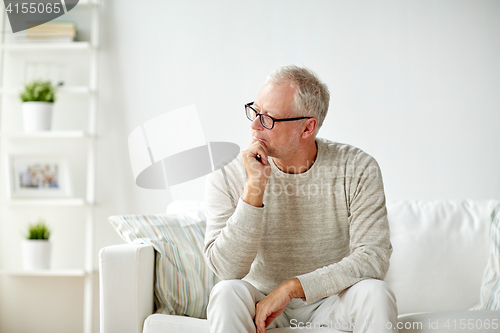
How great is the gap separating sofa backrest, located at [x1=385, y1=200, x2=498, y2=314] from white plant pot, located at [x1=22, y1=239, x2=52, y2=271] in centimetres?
171

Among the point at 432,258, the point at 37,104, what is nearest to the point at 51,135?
the point at 37,104

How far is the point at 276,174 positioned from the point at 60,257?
1594mm

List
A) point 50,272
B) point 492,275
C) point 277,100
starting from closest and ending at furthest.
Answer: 1. point 277,100
2. point 492,275
3. point 50,272

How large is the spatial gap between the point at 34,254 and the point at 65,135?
636mm

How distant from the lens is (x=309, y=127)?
1.57 metres

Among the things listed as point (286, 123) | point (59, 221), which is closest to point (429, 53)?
point (286, 123)

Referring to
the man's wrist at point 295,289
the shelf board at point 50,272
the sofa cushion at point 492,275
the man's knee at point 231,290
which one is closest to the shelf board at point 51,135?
the shelf board at point 50,272

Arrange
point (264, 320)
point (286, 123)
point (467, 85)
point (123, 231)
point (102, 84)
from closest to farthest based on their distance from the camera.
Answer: point (264, 320), point (286, 123), point (123, 231), point (467, 85), point (102, 84)

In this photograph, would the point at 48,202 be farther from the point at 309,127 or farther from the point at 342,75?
the point at 342,75

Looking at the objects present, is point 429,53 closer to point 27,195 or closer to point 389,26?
point 389,26

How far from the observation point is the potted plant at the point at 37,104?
2.41 m

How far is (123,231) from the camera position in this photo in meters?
1.72

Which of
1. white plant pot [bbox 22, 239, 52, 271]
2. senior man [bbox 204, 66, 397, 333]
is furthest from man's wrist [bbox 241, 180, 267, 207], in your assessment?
white plant pot [bbox 22, 239, 52, 271]

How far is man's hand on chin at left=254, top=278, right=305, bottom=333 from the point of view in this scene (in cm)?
128
